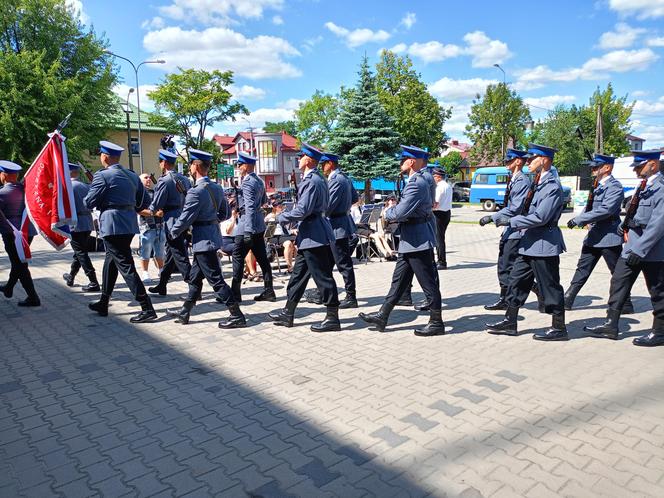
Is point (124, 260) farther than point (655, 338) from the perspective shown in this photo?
Yes

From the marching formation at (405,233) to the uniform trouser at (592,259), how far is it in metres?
0.02

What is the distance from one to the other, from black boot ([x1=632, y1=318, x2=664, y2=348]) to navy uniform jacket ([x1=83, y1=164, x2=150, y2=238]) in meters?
5.77

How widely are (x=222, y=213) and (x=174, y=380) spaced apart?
2.44 m

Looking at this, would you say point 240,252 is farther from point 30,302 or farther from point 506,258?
point 506,258

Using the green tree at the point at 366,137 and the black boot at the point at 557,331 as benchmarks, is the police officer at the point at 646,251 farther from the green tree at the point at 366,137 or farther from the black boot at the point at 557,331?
the green tree at the point at 366,137

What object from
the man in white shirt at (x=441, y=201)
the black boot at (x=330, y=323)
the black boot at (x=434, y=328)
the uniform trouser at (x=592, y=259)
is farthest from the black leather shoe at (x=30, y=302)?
the uniform trouser at (x=592, y=259)

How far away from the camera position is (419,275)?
18.0ft

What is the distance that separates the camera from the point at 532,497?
107 inches

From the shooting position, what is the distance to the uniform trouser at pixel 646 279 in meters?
5.10

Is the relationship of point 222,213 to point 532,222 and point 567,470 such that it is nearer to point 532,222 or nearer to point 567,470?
point 532,222

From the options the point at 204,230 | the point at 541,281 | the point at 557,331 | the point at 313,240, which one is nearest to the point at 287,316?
the point at 313,240

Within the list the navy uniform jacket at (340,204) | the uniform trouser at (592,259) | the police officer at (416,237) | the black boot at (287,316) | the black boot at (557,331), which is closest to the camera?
the black boot at (557,331)

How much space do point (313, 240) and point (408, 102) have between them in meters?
34.3

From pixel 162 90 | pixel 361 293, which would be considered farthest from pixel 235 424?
pixel 162 90
